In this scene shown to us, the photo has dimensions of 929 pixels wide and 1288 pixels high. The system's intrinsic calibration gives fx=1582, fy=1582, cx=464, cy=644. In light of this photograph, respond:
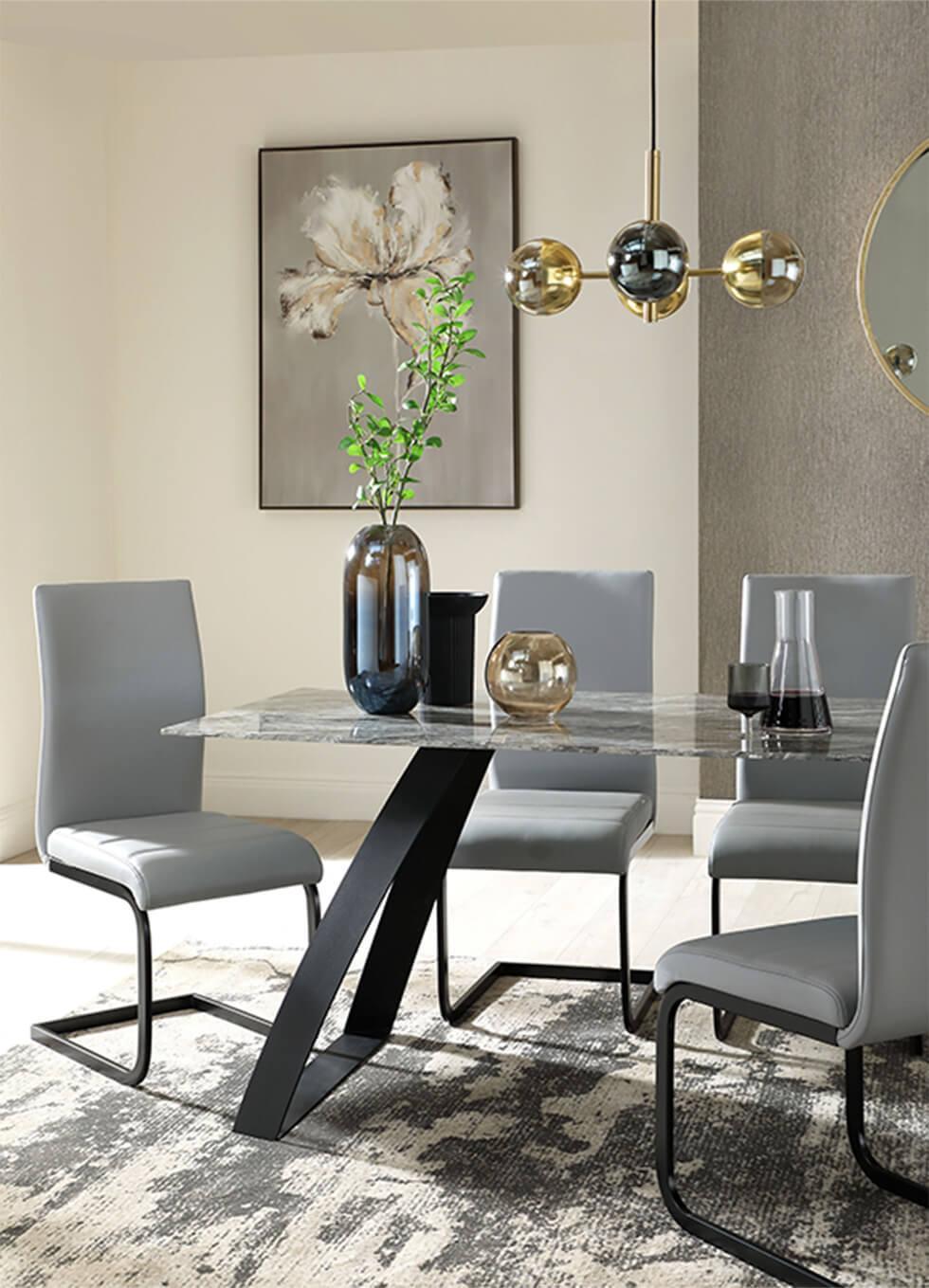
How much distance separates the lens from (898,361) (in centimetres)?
479

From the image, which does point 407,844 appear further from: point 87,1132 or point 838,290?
point 838,290

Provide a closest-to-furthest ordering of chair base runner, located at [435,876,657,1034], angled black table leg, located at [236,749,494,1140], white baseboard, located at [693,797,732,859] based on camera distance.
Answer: angled black table leg, located at [236,749,494,1140] → chair base runner, located at [435,876,657,1034] → white baseboard, located at [693,797,732,859]

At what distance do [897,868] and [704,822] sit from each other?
2967 mm

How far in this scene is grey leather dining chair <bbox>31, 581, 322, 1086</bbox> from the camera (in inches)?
120

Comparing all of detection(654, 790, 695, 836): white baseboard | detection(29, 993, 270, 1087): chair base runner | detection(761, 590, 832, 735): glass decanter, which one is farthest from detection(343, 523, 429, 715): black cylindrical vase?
detection(654, 790, 695, 836): white baseboard

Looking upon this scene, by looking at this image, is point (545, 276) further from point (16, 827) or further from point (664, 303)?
point (16, 827)

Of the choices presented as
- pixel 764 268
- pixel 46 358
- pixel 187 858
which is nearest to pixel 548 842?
pixel 187 858

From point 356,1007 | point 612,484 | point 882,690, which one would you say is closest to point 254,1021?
point 356,1007

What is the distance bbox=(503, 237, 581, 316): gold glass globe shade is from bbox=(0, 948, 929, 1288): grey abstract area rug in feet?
5.10

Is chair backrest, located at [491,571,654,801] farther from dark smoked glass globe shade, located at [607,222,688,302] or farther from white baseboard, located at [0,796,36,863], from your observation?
white baseboard, located at [0,796,36,863]

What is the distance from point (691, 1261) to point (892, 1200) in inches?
15.5

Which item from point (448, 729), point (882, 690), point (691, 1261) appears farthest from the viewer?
point (882, 690)

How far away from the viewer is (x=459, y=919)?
171 inches

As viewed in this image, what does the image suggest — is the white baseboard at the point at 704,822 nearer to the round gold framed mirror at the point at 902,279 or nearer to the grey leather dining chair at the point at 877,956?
the round gold framed mirror at the point at 902,279
